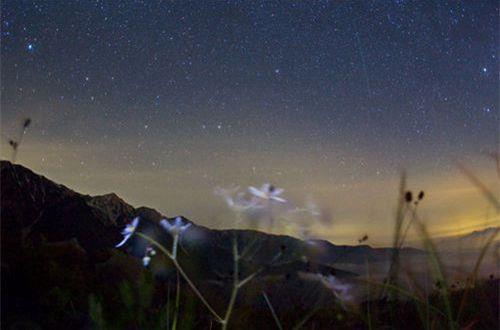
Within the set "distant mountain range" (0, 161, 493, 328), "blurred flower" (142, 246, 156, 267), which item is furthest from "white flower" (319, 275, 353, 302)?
"blurred flower" (142, 246, 156, 267)

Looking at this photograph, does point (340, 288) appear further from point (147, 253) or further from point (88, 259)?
point (88, 259)

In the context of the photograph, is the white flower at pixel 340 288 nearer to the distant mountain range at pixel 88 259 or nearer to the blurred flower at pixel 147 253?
the distant mountain range at pixel 88 259

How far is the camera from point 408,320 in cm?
401

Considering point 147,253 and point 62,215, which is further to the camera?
point 62,215

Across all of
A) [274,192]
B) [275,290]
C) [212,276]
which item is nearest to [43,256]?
[212,276]

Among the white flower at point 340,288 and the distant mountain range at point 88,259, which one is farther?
the distant mountain range at point 88,259

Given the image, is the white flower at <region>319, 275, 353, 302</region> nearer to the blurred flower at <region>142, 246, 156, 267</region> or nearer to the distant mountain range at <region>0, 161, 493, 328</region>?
the distant mountain range at <region>0, 161, 493, 328</region>

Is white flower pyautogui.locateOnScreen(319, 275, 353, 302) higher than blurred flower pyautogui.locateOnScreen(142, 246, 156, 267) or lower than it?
lower

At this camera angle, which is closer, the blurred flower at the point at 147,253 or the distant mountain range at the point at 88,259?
the blurred flower at the point at 147,253

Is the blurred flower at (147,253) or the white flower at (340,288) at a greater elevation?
the blurred flower at (147,253)

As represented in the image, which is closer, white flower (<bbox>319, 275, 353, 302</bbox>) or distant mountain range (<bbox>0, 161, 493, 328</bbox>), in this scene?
white flower (<bbox>319, 275, 353, 302</bbox>)

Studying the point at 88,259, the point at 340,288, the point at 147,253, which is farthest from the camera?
the point at 88,259

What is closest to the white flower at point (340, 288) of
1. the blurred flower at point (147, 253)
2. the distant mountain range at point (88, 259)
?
the distant mountain range at point (88, 259)

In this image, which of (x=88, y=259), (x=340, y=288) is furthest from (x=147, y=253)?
(x=88, y=259)
